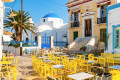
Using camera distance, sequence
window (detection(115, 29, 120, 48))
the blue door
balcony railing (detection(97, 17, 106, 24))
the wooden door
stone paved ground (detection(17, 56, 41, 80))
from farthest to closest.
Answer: the wooden door, the blue door, balcony railing (detection(97, 17, 106, 24)), window (detection(115, 29, 120, 48)), stone paved ground (detection(17, 56, 41, 80))

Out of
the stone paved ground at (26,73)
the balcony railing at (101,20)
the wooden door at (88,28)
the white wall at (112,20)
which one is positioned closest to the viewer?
the stone paved ground at (26,73)

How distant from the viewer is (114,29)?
11750 mm

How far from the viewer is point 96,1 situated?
1966 centimetres

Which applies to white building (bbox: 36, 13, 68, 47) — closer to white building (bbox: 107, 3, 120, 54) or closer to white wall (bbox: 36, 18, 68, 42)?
white wall (bbox: 36, 18, 68, 42)

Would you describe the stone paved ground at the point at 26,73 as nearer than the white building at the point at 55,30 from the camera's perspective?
Yes

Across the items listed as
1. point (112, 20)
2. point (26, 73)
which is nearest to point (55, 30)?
point (112, 20)

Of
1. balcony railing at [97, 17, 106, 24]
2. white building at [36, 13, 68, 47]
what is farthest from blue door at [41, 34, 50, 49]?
balcony railing at [97, 17, 106, 24]

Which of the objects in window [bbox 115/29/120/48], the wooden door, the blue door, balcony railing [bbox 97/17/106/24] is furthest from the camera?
the wooden door

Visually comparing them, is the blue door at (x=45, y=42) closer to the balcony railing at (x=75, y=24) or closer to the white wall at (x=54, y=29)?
the balcony railing at (x=75, y=24)

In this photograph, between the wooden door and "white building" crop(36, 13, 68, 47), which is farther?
"white building" crop(36, 13, 68, 47)

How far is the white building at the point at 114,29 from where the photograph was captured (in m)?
11.4

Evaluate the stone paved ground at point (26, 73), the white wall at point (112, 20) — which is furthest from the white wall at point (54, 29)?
the stone paved ground at point (26, 73)

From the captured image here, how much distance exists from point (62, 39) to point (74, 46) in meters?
11.4

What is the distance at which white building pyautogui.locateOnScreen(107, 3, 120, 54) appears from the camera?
449 inches
